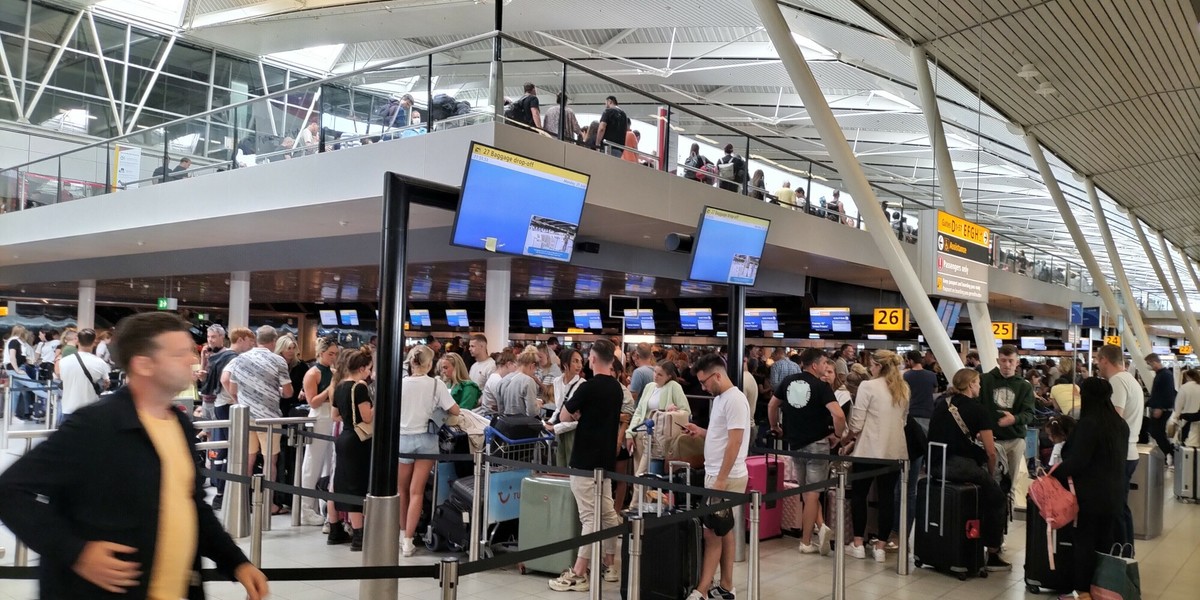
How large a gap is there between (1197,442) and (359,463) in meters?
11.5

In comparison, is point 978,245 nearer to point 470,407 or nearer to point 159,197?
point 470,407

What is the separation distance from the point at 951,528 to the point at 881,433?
1004 millimetres

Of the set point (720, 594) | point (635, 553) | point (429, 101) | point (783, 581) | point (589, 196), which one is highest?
point (429, 101)

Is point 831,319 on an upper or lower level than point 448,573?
upper

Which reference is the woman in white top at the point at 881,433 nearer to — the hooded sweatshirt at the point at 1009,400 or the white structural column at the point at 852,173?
the hooded sweatshirt at the point at 1009,400

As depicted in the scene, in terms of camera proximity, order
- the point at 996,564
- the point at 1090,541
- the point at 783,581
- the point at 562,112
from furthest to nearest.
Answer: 1. the point at 562,112
2. the point at 996,564
3. the point at 783,581
4. the point at 1090,541

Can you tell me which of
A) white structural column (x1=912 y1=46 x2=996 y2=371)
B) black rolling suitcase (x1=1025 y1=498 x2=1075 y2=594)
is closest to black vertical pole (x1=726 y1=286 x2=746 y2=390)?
black rolling suitcase (x1=1025 y1=498 x2=1075 y2=594)

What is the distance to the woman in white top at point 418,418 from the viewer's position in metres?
7.44

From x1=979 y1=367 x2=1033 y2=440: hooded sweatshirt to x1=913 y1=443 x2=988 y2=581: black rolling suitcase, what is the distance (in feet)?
4.79

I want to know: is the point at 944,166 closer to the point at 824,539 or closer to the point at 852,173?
the point at 852,173

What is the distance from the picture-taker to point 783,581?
23.4 ft

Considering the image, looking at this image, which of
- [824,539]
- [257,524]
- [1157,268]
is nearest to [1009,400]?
[824,539]

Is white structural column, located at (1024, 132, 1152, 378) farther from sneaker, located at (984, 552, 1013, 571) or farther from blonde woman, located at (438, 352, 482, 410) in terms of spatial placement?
blonde woman, located at (438, 352, 482, 410)

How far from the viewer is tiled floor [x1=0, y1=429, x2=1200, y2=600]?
6.37m
